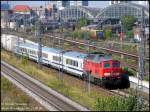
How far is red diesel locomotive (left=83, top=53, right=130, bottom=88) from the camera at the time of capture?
28.7 metres

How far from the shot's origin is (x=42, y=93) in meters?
27.3

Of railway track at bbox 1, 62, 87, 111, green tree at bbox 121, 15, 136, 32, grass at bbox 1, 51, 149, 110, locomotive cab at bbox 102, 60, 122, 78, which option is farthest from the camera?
green tree at bbox 121, 15, 136, 32

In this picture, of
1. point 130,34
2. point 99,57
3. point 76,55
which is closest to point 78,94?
point 99,57

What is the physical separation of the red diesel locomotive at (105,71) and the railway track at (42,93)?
390cm

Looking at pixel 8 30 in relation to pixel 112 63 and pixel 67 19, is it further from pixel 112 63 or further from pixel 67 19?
pixel 112 63

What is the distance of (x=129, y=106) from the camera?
1717 centimetres

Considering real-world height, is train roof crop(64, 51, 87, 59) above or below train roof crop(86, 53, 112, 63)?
below

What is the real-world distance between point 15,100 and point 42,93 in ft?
10.7

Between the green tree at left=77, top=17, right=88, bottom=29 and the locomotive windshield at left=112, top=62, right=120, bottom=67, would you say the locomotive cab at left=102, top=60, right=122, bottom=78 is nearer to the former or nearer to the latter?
the locomotive windshield at left=112, top=62, right=120, bottom=67

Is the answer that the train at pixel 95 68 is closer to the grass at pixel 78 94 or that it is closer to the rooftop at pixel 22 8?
the grass at pixel 78 94

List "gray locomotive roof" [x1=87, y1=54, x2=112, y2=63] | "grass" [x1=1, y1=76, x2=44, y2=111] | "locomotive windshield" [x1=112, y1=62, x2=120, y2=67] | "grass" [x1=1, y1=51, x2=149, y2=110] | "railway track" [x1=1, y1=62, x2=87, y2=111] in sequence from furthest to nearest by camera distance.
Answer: "gray locomotive roof" [x1=87, y1=54, x2=112, y2=63] → "locomotive windshield" [x1=112, y1=62, x2=120, y2=67] → "railway track" [x1=1, y1=62, x2=87, y2=111] → "grass" [x1=1, y1=76, x2=44, y2=111] → "grass" [x1=1, y1=51, x2=149, y2=110]

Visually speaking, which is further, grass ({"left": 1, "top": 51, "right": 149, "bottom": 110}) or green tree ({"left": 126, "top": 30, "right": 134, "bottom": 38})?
green tree ({"left": 126, "top": 30, "right": 134, "bottom": 38})

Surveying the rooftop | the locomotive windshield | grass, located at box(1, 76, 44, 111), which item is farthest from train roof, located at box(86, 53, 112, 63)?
the rooftop

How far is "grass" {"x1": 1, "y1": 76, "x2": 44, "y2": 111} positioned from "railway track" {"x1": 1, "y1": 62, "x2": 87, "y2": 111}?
870 millimetres
